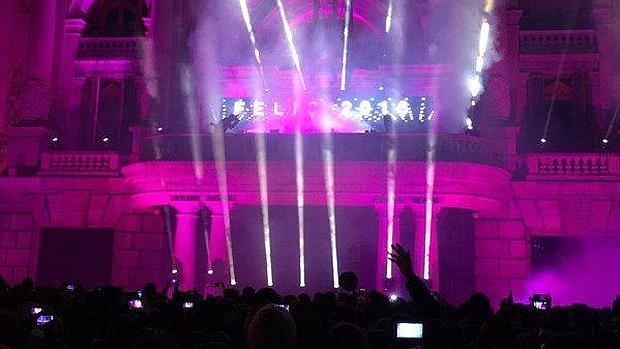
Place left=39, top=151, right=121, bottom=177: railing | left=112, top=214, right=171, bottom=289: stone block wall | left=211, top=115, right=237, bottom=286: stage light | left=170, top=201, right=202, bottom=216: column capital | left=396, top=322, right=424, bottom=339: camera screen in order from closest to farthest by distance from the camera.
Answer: left=396, top=322, right=424, bottom=339: camera screen < left=211, top=115, right=237, bottom=286: stage light < left=170, top=201, right=202, bottom=216: column capital < left=112, top=214, right=171, bottom=289: stone block wall < left=39, top=151, right=121, bottom=177: railing

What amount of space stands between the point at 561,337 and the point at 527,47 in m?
23.5

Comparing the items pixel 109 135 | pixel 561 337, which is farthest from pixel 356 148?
pixel 561 337

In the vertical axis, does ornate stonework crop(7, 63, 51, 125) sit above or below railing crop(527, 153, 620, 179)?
above

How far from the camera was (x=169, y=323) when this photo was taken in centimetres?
853

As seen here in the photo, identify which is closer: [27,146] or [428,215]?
[428,215]

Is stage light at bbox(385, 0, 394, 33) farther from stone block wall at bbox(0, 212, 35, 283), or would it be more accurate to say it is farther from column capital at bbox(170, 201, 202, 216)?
stone block wall at bbox(0, 212, 35, 283)

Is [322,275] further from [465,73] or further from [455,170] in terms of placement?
[465,73]

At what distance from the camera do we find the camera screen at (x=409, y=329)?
22.8ft

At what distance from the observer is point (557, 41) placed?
25953 mm

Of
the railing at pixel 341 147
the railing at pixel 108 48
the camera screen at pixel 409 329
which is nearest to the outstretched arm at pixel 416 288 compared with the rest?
the camera screen at pixel 409 329

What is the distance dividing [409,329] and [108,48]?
24201mm

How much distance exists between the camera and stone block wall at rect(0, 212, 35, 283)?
2578 centimetres

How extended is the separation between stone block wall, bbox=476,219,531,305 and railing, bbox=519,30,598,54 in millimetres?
6827

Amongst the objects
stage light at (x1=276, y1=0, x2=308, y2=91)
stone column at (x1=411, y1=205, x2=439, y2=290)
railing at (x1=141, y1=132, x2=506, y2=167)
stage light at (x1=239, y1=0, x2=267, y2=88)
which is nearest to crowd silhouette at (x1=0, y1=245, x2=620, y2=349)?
stone column at (x1=411, y1=205, x2=439, y2=290)
